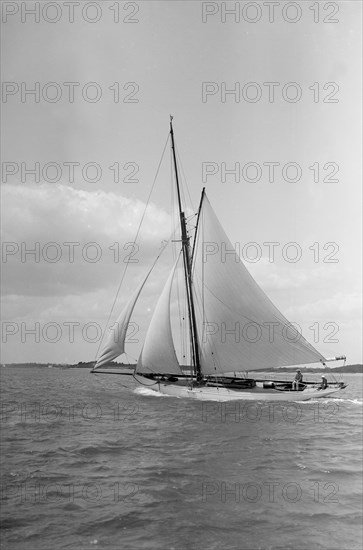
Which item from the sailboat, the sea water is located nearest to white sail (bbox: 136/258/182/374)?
the sailboat

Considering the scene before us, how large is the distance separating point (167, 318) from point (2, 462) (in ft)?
85.2

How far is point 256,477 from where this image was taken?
13156 mm

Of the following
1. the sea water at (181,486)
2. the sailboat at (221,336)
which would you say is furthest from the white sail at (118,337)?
the sea water at (181,486)

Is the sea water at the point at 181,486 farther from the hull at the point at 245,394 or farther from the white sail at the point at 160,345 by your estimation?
the white sail at the point at 160,345

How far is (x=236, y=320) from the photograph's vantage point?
1507 inches

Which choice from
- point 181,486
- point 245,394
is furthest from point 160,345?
point 181,486

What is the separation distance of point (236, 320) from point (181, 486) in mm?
26579

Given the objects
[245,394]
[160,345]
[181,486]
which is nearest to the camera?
[181,486]

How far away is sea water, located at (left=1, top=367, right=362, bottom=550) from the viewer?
8812 millimetres

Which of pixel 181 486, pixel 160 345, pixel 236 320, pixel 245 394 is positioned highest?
pixel 236 320

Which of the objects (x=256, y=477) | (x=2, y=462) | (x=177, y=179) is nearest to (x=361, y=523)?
(x=256, y=477)

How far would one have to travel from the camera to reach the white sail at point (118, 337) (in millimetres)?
41125

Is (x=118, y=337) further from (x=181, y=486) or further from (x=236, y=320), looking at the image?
(x=181, y=486)

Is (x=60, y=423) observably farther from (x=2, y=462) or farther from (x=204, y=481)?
(x=204, y=481)
